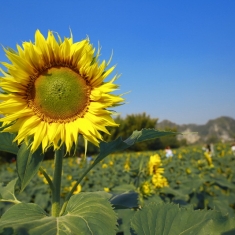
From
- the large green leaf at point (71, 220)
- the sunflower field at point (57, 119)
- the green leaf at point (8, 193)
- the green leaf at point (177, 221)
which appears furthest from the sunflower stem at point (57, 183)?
the green leaf at point (177, 221)

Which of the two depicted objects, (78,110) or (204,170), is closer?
(78,110)

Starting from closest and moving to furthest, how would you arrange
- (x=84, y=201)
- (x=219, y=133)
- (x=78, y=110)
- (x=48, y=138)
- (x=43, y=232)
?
(x=43, y=232) → (x=84, y=201) → (x=48, y=138) → (x=78, y=110) → (x=219, y=133)

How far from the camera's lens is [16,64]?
60.5 inches

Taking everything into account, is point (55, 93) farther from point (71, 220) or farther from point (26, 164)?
point (71, 220)

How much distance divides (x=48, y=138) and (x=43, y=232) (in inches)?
16.9

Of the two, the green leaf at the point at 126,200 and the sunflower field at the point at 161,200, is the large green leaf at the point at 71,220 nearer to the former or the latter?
the sunflower field at the point at 161,200

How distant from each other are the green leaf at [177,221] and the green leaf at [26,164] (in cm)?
43

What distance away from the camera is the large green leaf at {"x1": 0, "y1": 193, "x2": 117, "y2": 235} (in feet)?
3.81

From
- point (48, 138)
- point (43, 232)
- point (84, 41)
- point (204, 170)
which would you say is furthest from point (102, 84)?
point (204, 170)

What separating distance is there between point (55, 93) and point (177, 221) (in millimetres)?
740

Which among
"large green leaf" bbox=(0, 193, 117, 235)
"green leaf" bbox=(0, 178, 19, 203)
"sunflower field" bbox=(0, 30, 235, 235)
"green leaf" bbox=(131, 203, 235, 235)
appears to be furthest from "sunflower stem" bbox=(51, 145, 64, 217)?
"green leaf" bbox=(131, 203, 235, 235)

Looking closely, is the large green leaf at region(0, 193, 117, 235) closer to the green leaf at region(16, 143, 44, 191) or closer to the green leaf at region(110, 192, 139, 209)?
the green leaf at region(16, 143, 44, 191)

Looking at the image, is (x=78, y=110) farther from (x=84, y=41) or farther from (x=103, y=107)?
(x=84, y=41)

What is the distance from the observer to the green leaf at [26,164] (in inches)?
54.5
